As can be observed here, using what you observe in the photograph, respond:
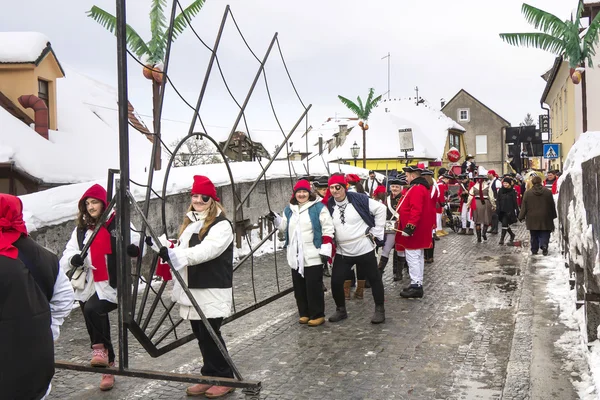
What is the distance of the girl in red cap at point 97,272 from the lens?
5027mm

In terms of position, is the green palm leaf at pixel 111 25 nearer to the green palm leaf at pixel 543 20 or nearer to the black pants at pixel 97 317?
the green palm leaf at pixel 543 20

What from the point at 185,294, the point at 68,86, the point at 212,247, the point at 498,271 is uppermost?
the point at 68,86

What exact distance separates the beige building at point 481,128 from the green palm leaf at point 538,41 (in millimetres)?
44655

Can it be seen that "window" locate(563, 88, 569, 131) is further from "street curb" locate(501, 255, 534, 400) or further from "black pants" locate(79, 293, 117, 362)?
"black pants" locate(79, 293, 117, 362)

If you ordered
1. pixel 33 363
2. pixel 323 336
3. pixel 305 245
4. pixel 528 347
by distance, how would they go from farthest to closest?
pixel 305 245 < pixel 323 336 < pixel 528 347 < pixel 33 363

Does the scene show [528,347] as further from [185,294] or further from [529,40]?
[529,40]

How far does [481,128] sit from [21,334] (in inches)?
2476

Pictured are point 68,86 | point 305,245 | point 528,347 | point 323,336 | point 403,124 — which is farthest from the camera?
point 403,124

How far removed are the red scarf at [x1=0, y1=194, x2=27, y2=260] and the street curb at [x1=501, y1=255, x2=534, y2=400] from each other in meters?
3.61

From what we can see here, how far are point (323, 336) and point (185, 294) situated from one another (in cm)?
230

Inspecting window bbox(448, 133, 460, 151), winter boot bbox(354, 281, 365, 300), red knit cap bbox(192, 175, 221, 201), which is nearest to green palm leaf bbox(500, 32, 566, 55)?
winter boot bbox(354, 281, 365, 300)

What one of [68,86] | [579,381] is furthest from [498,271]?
[68,86]

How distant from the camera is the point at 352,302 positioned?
334 inches

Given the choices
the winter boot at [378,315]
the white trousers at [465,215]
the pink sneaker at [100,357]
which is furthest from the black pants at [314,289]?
the white trousers at [465,215]
